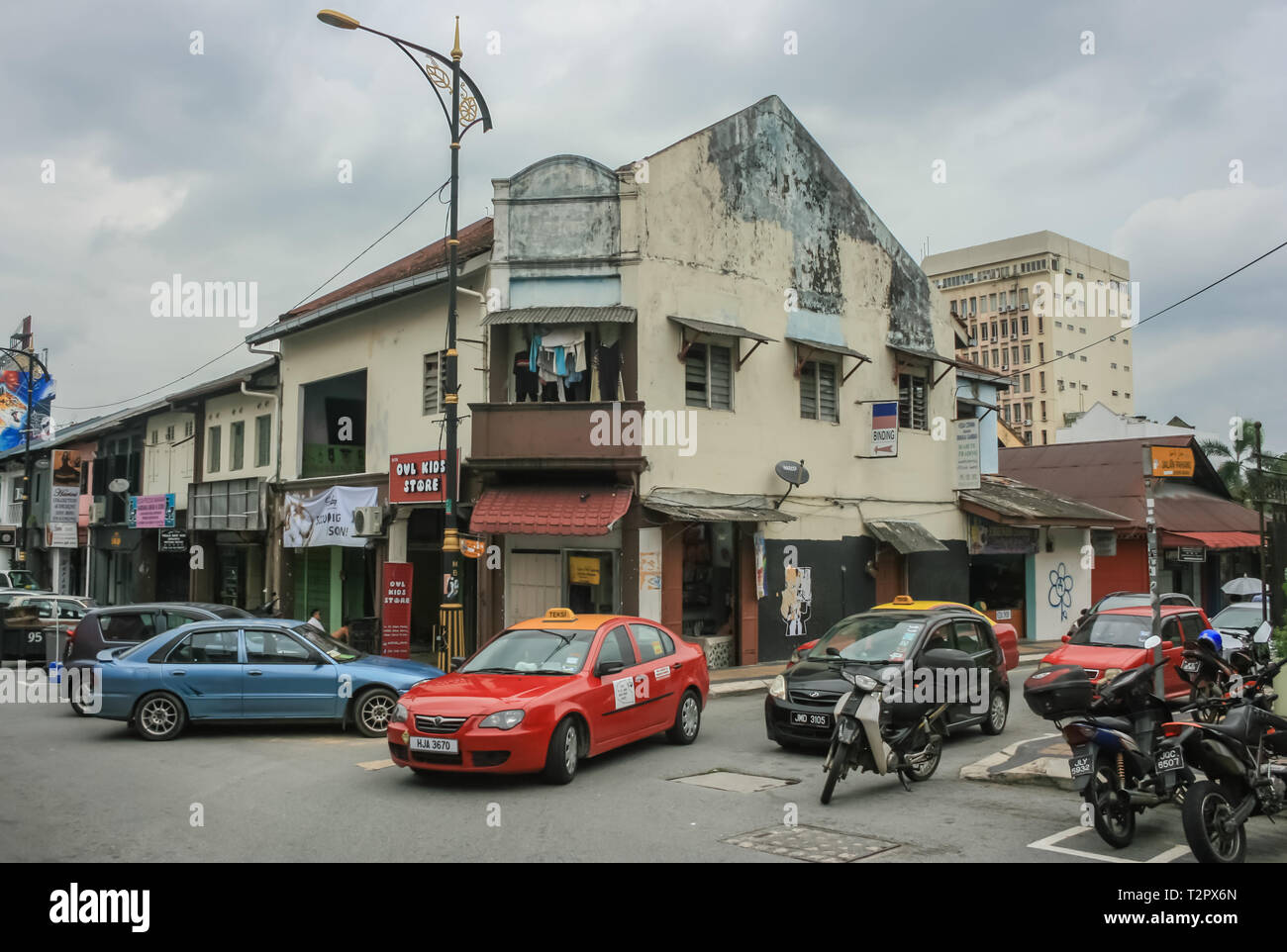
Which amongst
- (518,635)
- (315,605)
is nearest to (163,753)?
(518,635)

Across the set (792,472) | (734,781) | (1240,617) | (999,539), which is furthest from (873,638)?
(999,539)

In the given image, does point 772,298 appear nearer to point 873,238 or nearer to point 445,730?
point 873,238

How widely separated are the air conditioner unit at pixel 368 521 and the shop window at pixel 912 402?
12.0m

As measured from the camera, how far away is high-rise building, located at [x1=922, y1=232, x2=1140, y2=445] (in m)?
92.8

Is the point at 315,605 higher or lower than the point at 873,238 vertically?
lower

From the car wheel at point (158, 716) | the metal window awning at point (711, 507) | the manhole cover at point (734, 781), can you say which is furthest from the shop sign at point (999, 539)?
the car wheel at point (158, 716)

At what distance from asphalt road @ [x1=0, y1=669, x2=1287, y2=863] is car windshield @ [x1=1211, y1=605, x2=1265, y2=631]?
8.28 meters

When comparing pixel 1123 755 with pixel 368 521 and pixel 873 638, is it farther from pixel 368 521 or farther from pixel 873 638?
pixel 368 521

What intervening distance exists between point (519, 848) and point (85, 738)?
8.21 m

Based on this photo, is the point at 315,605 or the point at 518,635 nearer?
the point at 518,635

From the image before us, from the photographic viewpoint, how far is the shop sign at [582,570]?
763 inches

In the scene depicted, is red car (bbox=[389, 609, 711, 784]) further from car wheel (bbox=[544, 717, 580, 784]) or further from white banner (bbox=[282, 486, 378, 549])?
white banner (bbox=[282, 486, 378, 549])

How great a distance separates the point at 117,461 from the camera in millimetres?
37875

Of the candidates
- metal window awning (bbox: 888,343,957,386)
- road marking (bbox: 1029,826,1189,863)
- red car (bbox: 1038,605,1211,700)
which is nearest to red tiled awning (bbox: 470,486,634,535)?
red car (bbox: 1038,605,1211,700)
